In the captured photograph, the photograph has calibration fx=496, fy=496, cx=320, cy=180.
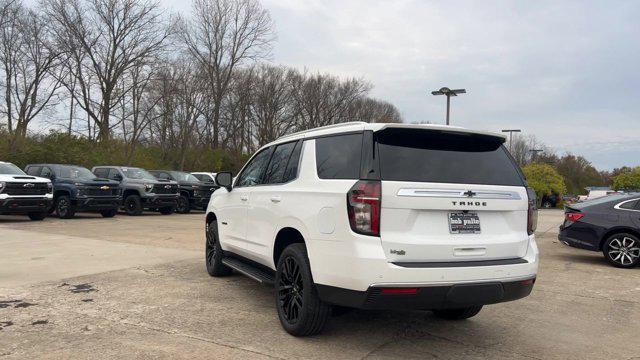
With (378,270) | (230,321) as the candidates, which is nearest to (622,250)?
(378,270)

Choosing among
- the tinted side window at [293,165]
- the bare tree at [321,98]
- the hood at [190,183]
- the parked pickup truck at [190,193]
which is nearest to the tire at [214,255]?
the tinted side window at [293,165]

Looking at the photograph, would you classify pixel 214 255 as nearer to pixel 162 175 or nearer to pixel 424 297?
pixel 424 297

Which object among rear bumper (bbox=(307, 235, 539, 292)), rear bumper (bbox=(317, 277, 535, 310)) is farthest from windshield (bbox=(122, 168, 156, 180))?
rear bumper (bbox=(317, 277, 535, 310))

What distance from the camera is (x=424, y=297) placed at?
377 cm

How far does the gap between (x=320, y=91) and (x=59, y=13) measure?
3070 centimetres

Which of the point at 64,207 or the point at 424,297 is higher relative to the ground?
the point at 424,297

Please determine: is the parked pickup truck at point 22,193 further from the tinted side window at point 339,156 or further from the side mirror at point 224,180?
the tinted side window at point 339,156

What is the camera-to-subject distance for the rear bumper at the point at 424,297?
3742mm

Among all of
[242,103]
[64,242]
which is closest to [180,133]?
[242,103]

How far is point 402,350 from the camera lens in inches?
171

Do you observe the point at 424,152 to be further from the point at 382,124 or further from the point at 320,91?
the point at 320,91

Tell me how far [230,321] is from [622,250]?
8.05m

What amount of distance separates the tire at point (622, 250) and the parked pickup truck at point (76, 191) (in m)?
14.9

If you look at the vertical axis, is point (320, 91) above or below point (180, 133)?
above
